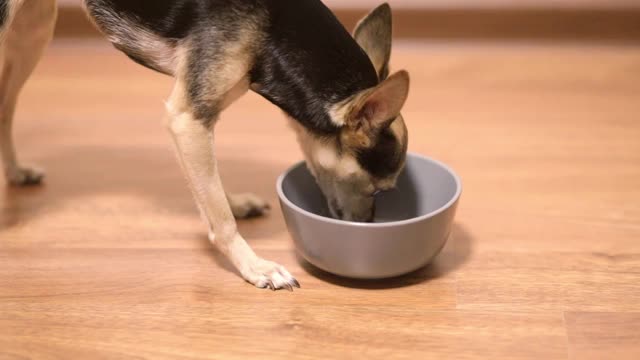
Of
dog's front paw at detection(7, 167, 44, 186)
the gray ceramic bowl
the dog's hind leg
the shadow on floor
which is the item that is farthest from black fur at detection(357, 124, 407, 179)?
dog's front paw at detection(7, 167, 44, 186)

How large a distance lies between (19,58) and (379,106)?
1.12 m

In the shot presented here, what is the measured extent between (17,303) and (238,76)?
72 centimetres

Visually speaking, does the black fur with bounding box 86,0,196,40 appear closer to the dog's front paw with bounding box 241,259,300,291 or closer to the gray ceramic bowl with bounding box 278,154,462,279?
the gray ceramic bowl with bounding box 278,154,462,279

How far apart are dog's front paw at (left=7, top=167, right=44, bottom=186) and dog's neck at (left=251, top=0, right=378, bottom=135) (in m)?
0.96

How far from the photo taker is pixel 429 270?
6.87 ft

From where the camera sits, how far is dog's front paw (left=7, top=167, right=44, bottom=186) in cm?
252

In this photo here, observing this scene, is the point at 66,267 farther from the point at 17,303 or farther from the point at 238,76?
the point at 238,76

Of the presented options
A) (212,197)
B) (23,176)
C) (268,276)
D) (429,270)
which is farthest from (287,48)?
(23,176)

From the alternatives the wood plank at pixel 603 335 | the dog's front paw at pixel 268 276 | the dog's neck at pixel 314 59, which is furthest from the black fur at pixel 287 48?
the wood plank at pixel 603 335

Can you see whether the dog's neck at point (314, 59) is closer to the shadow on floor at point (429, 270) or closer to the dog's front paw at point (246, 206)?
the shadow on floor at point (429, 270)

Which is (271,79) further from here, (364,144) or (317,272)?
(317,272)

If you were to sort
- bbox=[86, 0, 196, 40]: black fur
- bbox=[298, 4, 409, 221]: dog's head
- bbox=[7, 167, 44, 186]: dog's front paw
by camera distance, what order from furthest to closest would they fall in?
1. bbox=[7, 167, 44, 186]: dog's front paw
2. bbox=[86, 0, 196, 40]: black fur
3. bbox=[298, 4, 409, 221]: dog's head

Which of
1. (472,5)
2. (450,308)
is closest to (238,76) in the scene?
(450,308)

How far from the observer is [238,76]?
75.9 inches
